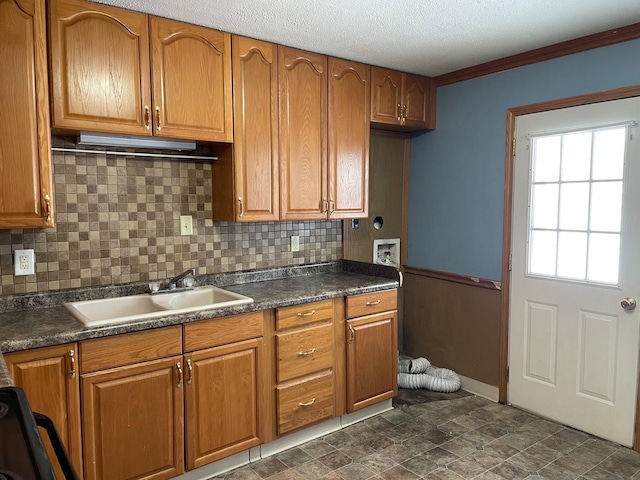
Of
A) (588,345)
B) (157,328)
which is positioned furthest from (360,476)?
(588,345)

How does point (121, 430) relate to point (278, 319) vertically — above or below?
below

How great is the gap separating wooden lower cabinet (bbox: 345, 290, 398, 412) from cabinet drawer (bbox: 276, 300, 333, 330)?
0.56ft

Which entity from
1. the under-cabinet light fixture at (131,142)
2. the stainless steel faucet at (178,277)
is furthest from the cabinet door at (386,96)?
the stainless steel faucet at (178,277)

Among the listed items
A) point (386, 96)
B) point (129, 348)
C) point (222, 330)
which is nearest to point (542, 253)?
point (386, 96)

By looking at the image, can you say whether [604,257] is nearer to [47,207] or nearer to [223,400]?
[223,400]

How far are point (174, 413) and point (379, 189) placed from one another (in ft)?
7.48

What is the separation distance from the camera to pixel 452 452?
2.67 m

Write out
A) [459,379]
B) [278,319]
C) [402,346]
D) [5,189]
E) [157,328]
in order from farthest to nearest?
[402,346] → [459,379] → [278,319] → [157,328] → [5,189]

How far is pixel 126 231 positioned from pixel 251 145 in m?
0.85

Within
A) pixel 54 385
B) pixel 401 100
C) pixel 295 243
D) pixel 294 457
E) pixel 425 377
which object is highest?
pixel 401 100

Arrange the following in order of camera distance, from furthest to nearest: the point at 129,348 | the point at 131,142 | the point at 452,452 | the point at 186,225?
1. the point at 186,225
2. the point at 452,452
3. the point at 131,142
4. the point at 129,348

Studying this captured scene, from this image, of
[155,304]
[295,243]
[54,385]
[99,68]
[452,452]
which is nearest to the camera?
[54,385]

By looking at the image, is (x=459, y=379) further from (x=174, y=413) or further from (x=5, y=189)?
(x=5, y=189)

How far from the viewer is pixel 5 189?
200 cm
